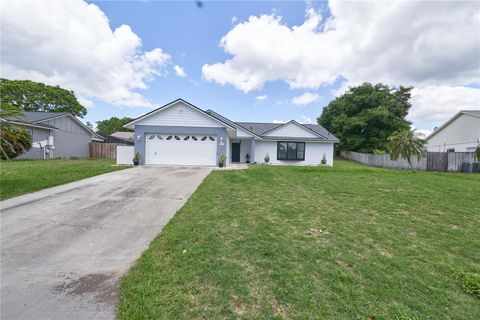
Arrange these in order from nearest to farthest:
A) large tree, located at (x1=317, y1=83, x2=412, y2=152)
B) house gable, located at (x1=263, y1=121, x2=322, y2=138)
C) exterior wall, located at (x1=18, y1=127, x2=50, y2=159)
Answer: exterior wall, located at (x1=18, y1=127, x2=50, y2=159) < house gable, located at (x1=263, y1=121, x2=322, y2=138) < large tree, located at (x1=317, y1=83, x2=412, y2=152)

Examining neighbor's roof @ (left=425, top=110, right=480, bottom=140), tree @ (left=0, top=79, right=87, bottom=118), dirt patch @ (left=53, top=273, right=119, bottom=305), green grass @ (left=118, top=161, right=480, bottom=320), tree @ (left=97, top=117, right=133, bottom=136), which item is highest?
tree @ (left=0, top=79, right=87, bottom=118)

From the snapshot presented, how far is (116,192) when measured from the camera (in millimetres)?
6820

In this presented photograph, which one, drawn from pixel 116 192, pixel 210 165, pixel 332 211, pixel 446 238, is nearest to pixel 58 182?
pixel 116 192

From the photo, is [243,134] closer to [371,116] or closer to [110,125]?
[371,116]

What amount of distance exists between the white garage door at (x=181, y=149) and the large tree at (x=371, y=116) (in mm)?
23500

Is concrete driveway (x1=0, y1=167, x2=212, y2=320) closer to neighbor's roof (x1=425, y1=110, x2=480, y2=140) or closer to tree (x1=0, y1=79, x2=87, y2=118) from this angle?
neighbor's roof (x1=425, y1=110, x2=480, y2=140)

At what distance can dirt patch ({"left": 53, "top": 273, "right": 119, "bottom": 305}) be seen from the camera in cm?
223

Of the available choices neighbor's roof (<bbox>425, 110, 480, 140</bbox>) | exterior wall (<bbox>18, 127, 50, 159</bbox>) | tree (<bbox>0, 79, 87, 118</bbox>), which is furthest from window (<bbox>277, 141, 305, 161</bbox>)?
tree (<bbox>0, 79, 87, 118</bbox>)

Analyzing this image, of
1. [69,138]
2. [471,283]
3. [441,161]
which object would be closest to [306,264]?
[471,283]

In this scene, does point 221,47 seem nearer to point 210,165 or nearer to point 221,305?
point 210,165

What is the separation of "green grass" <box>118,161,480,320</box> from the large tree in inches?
1081

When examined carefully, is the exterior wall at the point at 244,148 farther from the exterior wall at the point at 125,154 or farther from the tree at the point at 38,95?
the tree at the point at 38,95

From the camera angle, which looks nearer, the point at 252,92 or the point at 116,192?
the point at 116,192

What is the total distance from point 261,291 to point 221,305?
1.50ft
